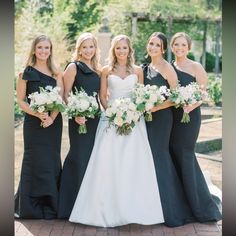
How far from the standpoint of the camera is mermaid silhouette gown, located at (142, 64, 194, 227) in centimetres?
538

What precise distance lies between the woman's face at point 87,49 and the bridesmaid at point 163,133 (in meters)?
0.58

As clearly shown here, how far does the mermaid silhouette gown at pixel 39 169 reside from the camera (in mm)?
5449

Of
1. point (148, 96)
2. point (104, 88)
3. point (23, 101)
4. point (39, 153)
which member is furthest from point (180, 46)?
point (39, 153)

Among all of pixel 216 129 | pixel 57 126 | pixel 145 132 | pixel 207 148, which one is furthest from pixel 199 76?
pixel 216 129

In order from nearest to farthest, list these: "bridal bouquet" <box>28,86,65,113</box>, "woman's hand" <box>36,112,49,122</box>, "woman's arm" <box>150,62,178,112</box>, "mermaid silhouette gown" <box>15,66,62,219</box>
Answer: "bridal bouquet" <box>28,86,65,113</box> < "woman's hand" <box>36,112,49,122</box> < "woman's arm" <box>150,62,178,112</box> < "mermaid silhouette gown" <box>15,66,62,219</box>

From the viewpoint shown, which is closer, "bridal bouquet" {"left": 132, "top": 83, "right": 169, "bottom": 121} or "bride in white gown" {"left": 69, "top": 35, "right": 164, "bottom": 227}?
"bridal bouquet" {"left": 132, "top": 83, "right": 169, "bottom": 121}

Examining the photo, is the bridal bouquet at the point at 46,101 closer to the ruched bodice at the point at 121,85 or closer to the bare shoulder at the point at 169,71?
the ruched bodice at the point at 121,85

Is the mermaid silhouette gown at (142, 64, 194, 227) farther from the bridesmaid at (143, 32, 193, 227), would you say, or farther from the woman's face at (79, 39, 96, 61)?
the woman's face at (79, 39, 96, 61)

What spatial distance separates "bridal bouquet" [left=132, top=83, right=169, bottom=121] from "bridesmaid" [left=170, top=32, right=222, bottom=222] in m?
0.39

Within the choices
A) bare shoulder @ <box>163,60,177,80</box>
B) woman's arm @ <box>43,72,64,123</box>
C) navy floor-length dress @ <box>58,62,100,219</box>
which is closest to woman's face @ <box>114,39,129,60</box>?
navy floor-length dress @ <box>58,62,100,219</box>

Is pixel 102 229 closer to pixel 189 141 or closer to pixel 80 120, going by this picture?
pixel 80 120

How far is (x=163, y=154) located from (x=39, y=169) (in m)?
1.32

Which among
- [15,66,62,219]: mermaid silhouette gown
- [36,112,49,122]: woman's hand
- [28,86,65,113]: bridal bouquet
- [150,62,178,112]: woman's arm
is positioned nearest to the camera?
[28,86,65,113]: bridal bouquet

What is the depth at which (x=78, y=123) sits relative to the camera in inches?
211
